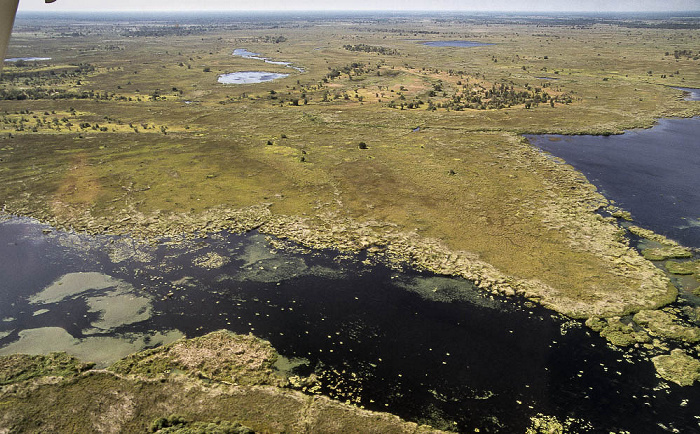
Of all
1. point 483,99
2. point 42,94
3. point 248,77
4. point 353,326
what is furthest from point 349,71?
point 353,326

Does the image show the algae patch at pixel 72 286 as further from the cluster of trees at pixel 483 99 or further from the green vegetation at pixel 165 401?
the cluster of trees at pixel 483 99

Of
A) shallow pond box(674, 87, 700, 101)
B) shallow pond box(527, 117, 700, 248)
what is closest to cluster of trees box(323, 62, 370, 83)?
shallow pond box(527, 117, 700, 248)

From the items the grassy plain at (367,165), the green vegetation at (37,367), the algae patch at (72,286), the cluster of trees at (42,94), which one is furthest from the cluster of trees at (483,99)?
the green vegetation at (37,367)

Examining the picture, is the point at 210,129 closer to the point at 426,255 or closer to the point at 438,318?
the point at 426,255

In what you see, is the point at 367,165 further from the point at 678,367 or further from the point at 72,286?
the point at 678,367

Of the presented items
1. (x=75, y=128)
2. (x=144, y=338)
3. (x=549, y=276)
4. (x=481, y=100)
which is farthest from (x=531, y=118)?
(x=75, y=128)
